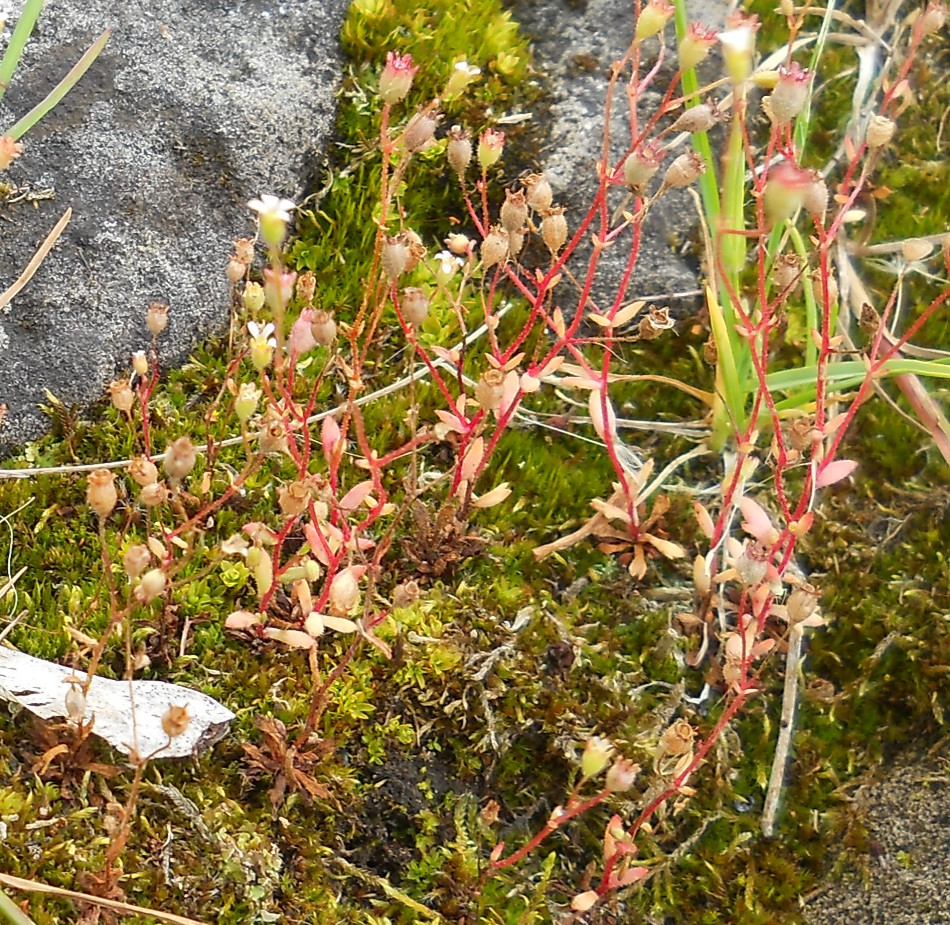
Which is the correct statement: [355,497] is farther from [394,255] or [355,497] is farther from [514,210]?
[514,210]

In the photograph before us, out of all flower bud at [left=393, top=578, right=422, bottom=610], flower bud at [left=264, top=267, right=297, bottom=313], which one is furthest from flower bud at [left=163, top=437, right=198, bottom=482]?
flower bud at [left=393, top=578, right=422, bottom=610]

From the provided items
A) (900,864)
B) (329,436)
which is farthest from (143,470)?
(900,864)

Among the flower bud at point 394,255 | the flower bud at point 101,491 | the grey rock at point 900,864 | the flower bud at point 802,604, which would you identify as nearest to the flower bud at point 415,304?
the flower bud at point 394,255

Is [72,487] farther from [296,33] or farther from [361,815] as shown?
[296,33]

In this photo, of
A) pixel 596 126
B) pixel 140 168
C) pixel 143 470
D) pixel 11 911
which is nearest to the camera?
pixel 11 911

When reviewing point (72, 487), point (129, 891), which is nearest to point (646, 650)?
point (129, 891)

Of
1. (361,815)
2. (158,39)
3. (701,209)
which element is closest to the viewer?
(361,815)
